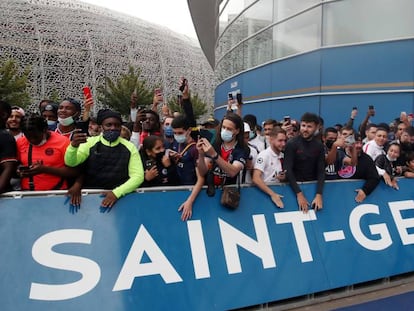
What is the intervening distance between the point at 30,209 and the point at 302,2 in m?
12.7

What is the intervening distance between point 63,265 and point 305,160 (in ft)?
8.70

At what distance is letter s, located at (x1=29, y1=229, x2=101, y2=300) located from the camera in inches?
111

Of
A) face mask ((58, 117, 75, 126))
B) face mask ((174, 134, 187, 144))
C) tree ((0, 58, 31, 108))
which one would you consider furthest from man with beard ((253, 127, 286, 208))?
tree ((0, 58, 31, 108))

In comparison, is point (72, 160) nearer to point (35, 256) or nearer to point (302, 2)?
point (35, 256)

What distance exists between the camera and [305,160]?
412cm

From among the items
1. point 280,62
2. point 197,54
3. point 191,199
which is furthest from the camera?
point 197,54

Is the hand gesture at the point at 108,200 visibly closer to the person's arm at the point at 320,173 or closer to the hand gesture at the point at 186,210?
the hand gesture at the point at 186,210

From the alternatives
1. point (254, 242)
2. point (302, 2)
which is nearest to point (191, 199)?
point (254, 242)

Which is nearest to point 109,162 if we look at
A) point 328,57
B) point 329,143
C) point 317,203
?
point 317,203

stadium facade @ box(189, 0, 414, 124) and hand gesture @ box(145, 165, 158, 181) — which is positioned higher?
stadium facade @ box(189, 0, 414, 124)

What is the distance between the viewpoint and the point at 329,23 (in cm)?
1227

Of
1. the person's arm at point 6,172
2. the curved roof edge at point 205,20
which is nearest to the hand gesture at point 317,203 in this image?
the person's arm at point 6,172

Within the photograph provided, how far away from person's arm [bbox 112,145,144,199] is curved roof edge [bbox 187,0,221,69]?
23.1 meters

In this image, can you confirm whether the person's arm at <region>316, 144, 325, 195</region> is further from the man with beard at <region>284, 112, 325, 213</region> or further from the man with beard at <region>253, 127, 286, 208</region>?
the man with beard at <region>253, 127, 286, 208</region>
